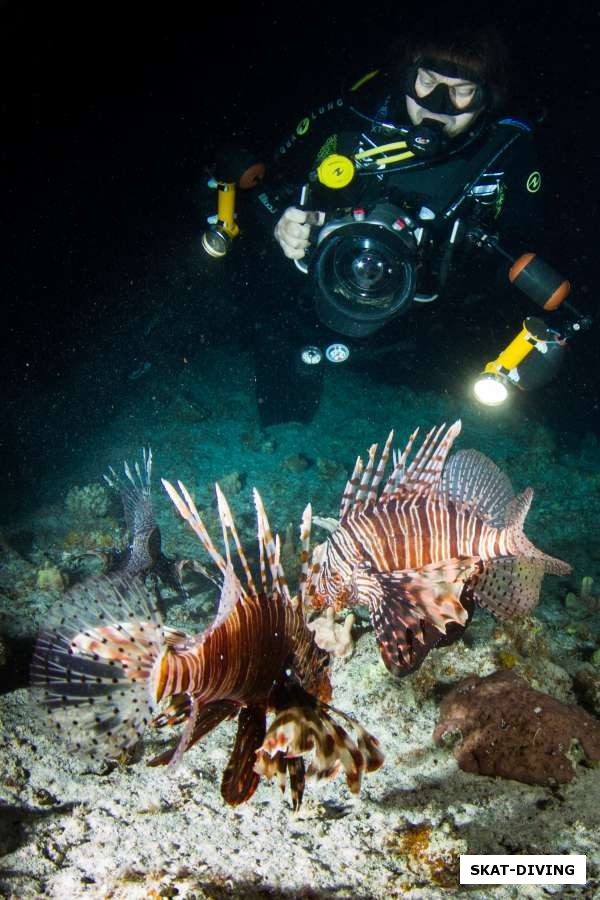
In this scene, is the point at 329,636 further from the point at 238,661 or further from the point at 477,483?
the point at 477,483

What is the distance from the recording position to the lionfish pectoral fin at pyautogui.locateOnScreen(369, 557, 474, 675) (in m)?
2.00

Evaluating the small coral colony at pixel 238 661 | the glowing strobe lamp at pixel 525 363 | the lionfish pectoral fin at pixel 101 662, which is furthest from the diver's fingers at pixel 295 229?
the lionfish pectoral fin at pixel 101 662

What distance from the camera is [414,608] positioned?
2.12 meters

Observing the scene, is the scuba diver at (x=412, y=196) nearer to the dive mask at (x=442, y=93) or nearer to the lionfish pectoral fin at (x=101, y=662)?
the dive mask at (x=442, y=93)

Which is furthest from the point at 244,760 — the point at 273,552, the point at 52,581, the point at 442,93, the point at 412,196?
the point at 442,93

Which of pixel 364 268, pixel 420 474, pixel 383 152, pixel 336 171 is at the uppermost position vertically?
pixel 383 152

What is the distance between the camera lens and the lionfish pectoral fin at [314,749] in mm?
1452

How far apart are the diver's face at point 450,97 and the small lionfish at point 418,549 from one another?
4.07 m

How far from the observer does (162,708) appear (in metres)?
1.71

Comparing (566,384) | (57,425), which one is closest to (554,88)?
(566,384)

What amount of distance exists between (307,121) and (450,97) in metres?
1.59

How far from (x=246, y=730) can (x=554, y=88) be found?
24525 millimetres

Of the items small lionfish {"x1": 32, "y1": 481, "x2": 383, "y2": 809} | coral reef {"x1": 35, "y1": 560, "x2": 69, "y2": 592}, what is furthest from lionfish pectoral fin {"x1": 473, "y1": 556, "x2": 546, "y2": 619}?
coral reef {"x1": 35, "y1": 560, "x2": 69, "y2": 592}

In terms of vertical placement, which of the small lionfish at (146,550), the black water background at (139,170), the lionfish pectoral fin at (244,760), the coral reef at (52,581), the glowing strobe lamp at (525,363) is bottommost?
the lionfish pectoral fin at (244,760)
